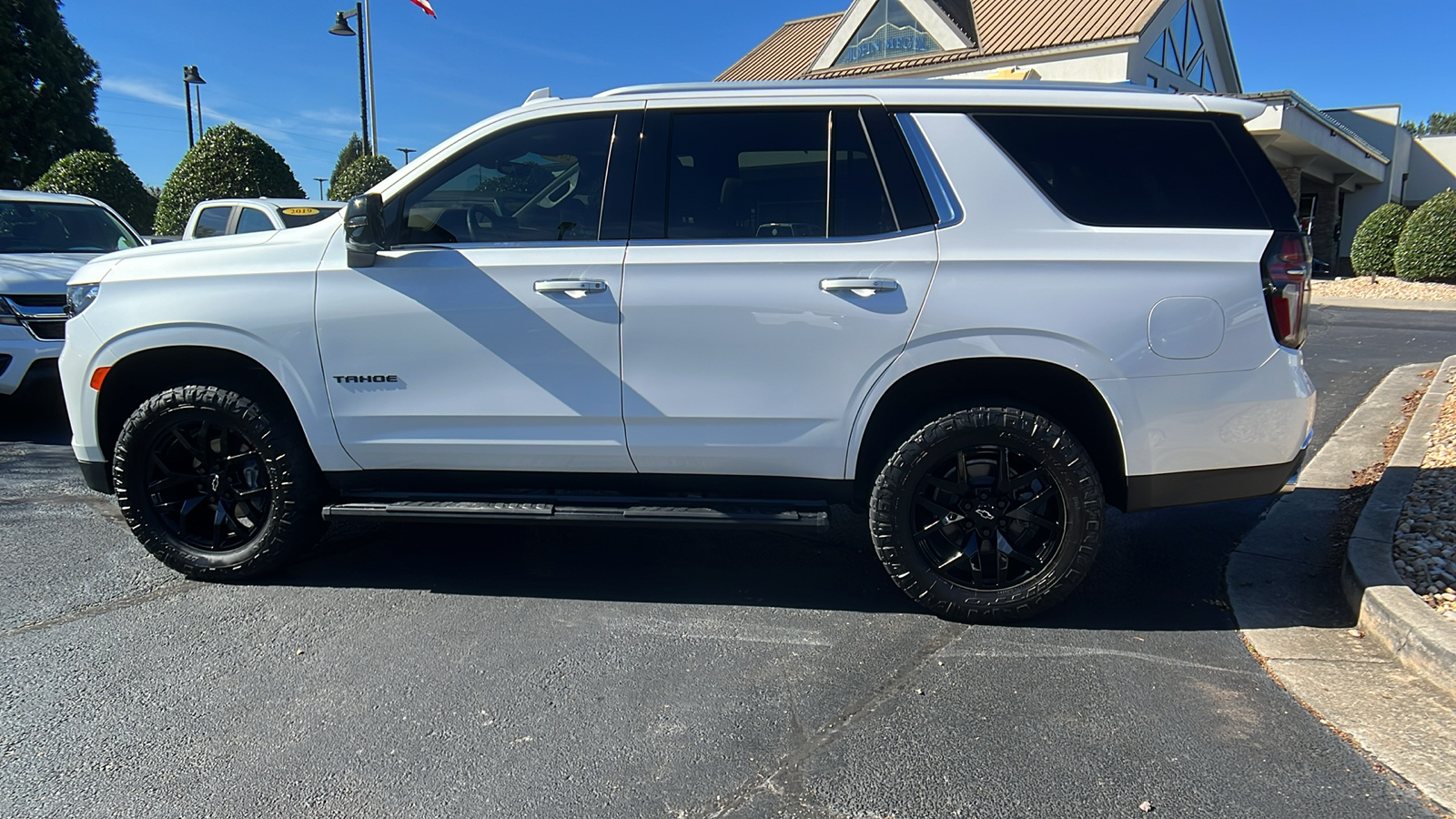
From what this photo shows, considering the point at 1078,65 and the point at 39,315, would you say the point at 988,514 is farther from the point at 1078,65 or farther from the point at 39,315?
the point at 1078,65

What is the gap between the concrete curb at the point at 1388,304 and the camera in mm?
16453

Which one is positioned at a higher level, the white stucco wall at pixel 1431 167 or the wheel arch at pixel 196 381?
the white stucco wall at pixel 1431 167

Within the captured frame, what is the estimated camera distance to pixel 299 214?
10.5m

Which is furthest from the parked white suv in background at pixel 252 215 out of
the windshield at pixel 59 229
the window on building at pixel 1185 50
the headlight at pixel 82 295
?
the window on building at pixel 1185 50

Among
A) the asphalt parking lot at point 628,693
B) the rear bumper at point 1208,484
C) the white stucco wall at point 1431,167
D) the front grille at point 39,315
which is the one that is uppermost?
the white stucco wall at point 1431,167

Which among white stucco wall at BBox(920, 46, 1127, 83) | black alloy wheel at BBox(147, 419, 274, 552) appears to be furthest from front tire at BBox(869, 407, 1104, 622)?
white stucco wall at BBox(920, 46, 1127, 83)

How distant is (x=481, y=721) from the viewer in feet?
9.29

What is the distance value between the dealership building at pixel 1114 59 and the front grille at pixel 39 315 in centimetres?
1689

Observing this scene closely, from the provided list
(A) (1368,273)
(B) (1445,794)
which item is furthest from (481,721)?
(A) (1368,273)

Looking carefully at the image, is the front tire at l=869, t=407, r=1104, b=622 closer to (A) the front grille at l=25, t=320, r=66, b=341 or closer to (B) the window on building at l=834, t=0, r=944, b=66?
(A) the front grille at l=25, t=320, r=66, b=341

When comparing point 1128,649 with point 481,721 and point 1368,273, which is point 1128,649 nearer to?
point 481,721

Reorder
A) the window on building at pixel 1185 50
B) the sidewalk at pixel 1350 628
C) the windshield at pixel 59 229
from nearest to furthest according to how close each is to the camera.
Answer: the sidewalk at pixel 1350 628 → the windshield at pixel 59 229 → the window on building at pixel 1185 50

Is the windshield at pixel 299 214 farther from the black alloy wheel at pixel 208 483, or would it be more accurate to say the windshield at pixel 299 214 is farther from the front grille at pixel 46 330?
the black alloy wheel at pixel 208 483

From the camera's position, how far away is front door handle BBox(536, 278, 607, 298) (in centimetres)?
346
